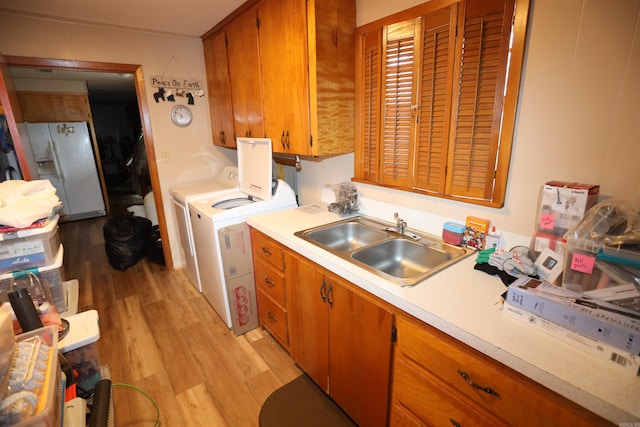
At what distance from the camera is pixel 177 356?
202 cm

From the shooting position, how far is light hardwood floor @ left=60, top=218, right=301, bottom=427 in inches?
64.6

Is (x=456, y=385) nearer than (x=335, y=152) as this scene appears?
Yes

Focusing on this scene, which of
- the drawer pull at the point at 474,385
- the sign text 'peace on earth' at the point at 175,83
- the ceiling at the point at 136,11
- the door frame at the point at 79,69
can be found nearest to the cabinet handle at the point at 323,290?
the drawer pull at the point at 474,385

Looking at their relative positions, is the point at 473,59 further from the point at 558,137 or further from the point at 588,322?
the point at 588,322

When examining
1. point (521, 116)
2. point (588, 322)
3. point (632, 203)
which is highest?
point (521, 116)

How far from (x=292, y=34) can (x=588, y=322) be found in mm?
1847

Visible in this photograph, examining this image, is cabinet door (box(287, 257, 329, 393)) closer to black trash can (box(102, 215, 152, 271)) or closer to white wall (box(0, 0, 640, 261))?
white wall (box(0, 0, 640, 261))

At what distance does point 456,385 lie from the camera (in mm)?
953

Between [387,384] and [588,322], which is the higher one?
[588,322]

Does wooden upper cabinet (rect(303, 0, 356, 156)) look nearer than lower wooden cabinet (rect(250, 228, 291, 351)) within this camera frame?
Yes

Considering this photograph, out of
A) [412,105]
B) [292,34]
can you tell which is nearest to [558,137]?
[412,105]

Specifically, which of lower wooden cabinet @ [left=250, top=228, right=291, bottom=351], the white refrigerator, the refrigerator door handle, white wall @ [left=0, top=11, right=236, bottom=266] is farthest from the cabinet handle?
the refrigerator door handle

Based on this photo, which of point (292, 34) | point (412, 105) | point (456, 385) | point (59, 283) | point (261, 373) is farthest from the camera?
point (261, 373)

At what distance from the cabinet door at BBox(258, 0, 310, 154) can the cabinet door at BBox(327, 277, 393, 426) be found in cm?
97
